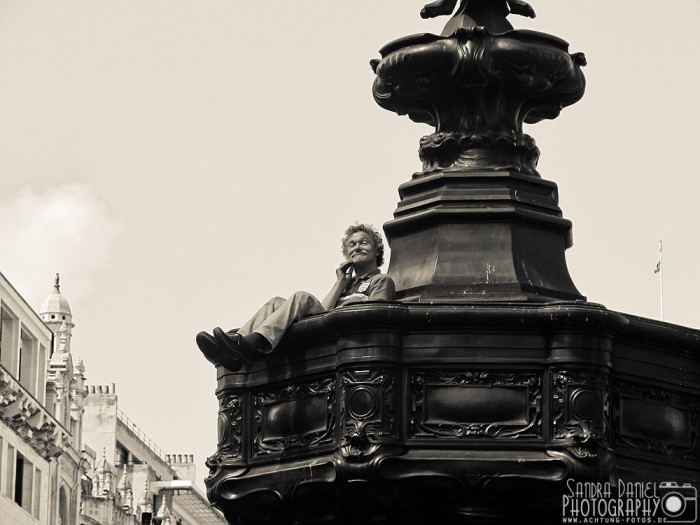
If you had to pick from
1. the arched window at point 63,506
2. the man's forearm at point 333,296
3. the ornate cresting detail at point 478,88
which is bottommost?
the man's forearm at point 333,296

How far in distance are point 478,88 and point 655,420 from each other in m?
2.43

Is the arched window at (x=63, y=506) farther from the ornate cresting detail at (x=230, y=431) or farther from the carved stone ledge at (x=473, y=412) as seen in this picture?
the carved stone ledge at (x=473, y=412)

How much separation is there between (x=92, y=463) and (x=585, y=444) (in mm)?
102387

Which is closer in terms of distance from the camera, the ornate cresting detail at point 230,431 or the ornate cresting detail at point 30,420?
the ornate cresting detail at point 230,431

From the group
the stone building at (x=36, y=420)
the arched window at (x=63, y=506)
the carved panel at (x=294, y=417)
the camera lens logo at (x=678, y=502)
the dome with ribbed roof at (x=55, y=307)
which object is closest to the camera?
the camera lens logo at (x=678, y=502)

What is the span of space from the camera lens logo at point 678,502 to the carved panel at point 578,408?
0.63 metres

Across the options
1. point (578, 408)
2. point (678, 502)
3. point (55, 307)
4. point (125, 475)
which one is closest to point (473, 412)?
point (578, 408)

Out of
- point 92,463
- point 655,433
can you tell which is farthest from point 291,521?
point 92,463

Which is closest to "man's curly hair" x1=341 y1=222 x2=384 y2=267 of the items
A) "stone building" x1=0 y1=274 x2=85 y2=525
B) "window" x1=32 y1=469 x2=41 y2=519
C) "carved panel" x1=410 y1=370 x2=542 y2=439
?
"carved panel" x1=410 y1=370 x2=542 y2=439

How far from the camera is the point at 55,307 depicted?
102 metres

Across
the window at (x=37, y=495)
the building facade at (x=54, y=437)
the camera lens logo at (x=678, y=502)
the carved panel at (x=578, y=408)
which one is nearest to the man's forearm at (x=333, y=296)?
the carved panel at (x=578, y=408)

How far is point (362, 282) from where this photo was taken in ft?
44.9

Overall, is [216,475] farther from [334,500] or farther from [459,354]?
[459,354]

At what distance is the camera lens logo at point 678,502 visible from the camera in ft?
40.7
